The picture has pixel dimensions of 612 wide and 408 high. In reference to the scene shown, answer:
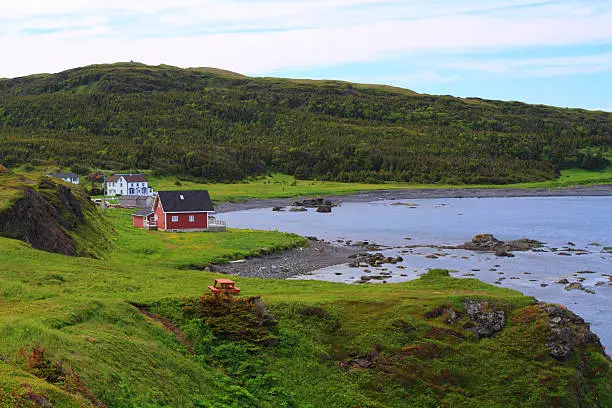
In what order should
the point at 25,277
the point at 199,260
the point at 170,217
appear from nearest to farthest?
the point at 25,277 → the point at 199,260 → the point at 170,217

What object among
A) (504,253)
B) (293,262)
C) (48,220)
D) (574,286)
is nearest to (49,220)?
(48,220)

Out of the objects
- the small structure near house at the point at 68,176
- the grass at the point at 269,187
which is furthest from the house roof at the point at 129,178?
the grass at the point at 269,187

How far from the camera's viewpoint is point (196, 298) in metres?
30.1

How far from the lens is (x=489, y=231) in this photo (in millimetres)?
100250

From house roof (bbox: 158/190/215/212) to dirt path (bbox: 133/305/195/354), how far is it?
54.4 metres

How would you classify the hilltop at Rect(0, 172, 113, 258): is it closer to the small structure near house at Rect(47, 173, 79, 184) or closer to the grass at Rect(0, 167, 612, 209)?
the small structure near house at Rect(47, 173, 79, 184)

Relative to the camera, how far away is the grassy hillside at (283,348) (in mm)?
21406

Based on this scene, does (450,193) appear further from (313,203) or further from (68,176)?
(68,176)

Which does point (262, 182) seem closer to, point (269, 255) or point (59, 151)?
point (59, 151)

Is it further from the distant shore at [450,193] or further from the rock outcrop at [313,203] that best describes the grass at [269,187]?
the rock outcrop at [313,203]

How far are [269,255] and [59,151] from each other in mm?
126292

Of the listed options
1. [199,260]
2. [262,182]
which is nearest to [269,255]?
[199,260]

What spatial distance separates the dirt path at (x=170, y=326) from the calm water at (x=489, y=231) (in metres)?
25.2

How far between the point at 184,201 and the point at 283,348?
5789 cm
